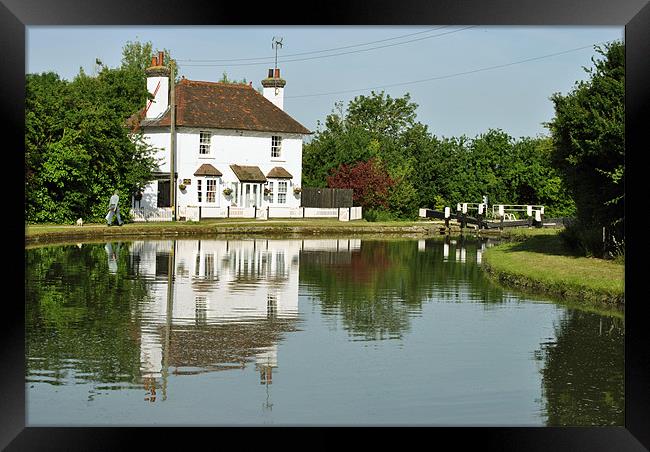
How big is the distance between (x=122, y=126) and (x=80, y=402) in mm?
36304

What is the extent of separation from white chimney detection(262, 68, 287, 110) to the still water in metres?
33.3

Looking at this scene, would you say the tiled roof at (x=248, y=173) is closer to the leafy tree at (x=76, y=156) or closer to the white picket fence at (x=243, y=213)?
the white picket fence at (x=243, y=213)

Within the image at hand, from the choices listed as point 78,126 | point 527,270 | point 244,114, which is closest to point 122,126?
point 78,126

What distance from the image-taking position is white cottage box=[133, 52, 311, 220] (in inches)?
2090

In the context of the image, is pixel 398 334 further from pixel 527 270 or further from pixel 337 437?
pixel 527 270

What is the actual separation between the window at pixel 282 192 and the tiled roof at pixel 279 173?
0.50m

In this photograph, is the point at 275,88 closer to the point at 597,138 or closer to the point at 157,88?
the point at 157,88

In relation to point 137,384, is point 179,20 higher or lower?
higher

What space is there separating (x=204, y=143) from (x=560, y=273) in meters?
33.5

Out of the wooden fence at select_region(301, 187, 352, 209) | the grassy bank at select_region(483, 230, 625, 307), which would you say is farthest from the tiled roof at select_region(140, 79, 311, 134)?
the grassy bank at select_region(483, 230, 625, 307)

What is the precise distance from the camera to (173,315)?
1791 centimetres

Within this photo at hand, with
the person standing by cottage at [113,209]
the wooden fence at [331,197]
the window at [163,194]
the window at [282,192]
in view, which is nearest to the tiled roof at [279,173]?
the window at [282,192]

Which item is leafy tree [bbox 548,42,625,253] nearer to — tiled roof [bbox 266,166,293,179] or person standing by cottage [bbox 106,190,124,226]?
person standing by cottage [bbox 106,190,124,226]

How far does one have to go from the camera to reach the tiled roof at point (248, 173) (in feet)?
179
